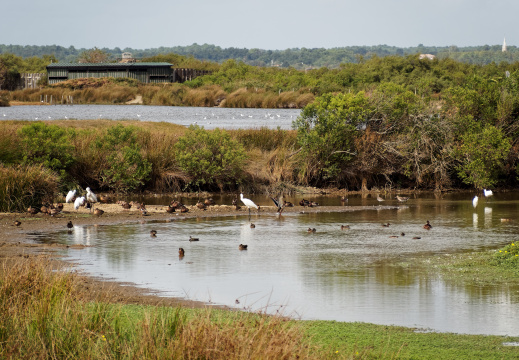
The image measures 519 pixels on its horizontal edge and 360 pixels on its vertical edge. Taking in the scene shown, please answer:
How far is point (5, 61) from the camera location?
11994cm

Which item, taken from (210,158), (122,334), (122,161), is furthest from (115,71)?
(122,334)

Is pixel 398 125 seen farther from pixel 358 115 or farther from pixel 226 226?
pixel 226 226

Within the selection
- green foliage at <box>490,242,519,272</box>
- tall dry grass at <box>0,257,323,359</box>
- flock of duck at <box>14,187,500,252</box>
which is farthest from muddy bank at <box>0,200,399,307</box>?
green foliage at <box>490,242,519,272</box>

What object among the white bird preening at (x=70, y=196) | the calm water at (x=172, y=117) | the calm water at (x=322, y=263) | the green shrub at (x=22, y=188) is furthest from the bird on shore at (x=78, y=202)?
the calm water at (x=172, y=117)

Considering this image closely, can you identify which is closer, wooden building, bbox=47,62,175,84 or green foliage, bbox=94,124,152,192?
green foliage, bbox=94,124,152,192

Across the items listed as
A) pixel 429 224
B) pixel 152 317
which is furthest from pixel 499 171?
pixel 152 317

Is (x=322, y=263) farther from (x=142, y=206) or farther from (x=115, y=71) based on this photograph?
(x=115, y=71)

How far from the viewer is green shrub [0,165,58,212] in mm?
21812

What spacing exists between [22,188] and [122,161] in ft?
21.0

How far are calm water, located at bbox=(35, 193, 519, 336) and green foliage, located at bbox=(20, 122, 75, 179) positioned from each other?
634 cm

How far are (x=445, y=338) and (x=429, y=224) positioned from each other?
→ 39.1 feet

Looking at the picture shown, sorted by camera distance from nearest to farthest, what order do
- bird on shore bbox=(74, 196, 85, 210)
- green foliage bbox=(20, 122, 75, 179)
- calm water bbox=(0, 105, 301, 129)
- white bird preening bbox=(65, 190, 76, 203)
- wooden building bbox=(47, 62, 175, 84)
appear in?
bird on shore bbox=(74, 196, 85, 210) → white bird preening bbox=(65, 190, 76, 203) → green foliage bbox=(20, 122, 75, 179) → calm water bbox=(0, 105, 301, 129) → wooden building bbox=(47, 62, 175, 84)

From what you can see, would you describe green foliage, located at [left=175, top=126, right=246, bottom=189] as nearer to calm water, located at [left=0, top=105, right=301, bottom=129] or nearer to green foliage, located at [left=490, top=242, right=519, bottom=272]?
green foliage, located at [left=490, top=242, right=519, bottom=272]

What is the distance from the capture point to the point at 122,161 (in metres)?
28.2
